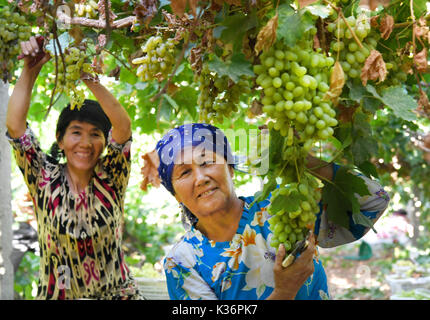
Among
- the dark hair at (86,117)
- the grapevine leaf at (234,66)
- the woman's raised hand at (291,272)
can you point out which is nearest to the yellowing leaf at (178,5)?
the grapevine leaf at (234,66)

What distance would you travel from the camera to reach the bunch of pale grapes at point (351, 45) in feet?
2.84

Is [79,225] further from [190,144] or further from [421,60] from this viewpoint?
[421,60]

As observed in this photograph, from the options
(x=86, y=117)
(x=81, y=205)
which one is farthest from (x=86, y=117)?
(x=81, y=205)

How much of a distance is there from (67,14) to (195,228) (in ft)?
2.57

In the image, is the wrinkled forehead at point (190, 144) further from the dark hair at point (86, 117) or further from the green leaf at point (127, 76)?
the dark hair at point (86, 117)

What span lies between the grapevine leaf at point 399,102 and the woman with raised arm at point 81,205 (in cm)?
145

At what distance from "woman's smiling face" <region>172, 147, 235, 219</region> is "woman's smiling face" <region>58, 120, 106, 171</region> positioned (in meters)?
0.87

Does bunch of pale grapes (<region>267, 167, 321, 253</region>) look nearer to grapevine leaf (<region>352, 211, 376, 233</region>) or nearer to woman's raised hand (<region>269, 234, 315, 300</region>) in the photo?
woman's raised hand (<region>269, 234, 315, 300</region>)

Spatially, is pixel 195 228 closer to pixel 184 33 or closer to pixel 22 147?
pixel 184 33

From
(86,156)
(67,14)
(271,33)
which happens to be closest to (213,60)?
(271,33)

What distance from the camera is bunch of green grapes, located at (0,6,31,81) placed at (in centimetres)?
132

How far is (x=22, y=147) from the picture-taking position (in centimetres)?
211

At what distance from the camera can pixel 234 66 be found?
896 millimetres

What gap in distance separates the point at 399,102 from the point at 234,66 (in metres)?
0.32
